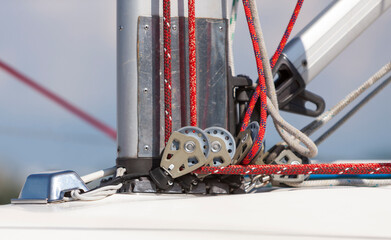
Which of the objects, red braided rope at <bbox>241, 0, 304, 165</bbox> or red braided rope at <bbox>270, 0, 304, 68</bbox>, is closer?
red braided rope at <bbox>241, 0, 304, 165</bbox>

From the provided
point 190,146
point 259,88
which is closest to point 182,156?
point 190,146

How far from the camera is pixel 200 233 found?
943mm

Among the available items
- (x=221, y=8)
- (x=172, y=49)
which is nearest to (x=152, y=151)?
(x=172, y=49)

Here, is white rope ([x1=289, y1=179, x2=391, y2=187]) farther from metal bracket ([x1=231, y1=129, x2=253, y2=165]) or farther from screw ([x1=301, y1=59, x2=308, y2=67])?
screw ([x1=301, y1=59, x2=308, y2=67])

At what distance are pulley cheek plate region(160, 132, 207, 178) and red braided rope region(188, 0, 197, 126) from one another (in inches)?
3.6

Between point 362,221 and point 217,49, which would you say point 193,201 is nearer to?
point 362,221

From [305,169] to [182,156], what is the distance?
30cm

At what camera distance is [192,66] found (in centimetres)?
159

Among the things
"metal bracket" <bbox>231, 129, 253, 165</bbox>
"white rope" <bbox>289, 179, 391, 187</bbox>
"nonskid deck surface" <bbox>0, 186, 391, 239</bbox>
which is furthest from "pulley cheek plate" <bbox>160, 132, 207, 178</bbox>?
"white rope" <bbox>289, 179, 391, 187</bbox>

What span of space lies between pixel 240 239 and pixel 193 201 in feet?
1.16

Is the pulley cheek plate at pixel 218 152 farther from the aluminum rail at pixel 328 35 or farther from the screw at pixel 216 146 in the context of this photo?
the aluminum rail at pixel 328 35

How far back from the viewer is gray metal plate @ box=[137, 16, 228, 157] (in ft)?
5.24

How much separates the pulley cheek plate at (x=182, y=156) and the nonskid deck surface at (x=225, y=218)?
0.75 feet

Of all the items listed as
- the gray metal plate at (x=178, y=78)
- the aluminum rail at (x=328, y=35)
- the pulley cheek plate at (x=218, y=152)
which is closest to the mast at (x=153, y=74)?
Answer: the gray metal plate at (x=178, y=78)
